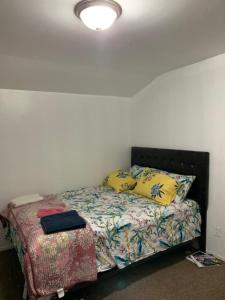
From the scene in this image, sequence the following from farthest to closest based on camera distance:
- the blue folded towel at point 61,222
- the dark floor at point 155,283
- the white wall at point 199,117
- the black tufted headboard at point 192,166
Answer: the black tufted headboard at point 192,166, the white wall at point 199,117, the dark floor at point 155,283, the blue folded towel at point 61,222

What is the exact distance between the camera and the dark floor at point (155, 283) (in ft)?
6.88

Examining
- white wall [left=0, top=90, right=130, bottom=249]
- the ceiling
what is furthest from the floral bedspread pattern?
the ceiling

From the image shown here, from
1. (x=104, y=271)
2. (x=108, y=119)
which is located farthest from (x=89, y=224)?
→ (x=108, y=119)

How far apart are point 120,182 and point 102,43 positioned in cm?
177

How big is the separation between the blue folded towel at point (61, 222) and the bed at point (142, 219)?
0.48ft

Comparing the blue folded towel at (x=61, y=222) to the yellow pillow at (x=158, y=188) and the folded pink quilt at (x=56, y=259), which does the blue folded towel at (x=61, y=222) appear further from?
the yellow pillow at (x=158, y=188)

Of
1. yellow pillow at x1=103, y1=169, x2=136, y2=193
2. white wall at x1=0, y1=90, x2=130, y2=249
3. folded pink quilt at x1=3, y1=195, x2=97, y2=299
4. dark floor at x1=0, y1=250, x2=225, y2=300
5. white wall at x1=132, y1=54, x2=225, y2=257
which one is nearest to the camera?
folded pink quilt at x1=3, y1=195, x2=97, y2=299

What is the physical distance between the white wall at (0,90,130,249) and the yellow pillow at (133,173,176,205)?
2.85 feet

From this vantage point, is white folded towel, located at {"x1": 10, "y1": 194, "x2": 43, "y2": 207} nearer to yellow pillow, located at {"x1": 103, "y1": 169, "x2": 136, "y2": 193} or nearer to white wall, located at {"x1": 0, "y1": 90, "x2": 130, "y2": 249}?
white wall, located at {"x1": 0, "y1": 90, "x2": 130, "y2": 249}

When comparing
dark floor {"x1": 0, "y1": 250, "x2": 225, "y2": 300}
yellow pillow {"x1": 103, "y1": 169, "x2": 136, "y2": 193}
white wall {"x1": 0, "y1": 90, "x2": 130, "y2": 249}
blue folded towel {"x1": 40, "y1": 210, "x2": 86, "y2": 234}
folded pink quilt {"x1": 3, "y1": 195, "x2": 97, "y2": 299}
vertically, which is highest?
white wall {"x1": 0, "y1": 90, "x2": 130, "y2": 249}

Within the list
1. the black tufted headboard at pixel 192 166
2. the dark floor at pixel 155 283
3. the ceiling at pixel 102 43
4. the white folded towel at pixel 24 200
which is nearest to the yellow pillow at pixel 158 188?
the black tufted headboard at pixel 192 166

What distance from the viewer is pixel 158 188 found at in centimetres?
273

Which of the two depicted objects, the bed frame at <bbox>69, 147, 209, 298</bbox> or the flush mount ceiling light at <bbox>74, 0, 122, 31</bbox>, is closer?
the flush mount ceiling light at <bbox>74, 0, 122, 31</bbox>

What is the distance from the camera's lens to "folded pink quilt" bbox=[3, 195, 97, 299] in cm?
176
